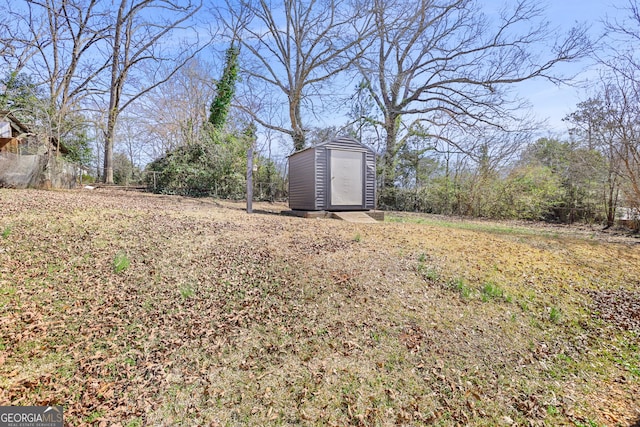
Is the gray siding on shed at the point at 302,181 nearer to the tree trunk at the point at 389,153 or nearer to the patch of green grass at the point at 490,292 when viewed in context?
the patch of green grass at the point at 490,292

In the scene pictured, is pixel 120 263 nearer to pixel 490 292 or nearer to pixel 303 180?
pixel 490 292

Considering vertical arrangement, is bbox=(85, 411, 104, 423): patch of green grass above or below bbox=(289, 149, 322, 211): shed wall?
below

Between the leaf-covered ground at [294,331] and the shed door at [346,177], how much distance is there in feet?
13.4

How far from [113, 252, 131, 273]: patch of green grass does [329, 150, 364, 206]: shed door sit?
19.6 feet

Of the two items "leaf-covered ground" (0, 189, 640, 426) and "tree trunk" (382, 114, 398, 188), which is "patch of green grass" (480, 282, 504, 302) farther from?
"tree trunk" (382, 114, 398, 188)

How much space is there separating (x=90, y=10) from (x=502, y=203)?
17.1 metres

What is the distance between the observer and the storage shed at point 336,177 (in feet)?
28.7

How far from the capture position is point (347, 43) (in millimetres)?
12836

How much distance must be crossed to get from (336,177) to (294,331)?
21.3 feet

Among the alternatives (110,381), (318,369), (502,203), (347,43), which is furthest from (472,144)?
(110,381)

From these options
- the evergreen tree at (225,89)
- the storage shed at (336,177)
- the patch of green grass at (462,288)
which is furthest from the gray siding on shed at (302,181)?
the evergreen tree at (225,89)

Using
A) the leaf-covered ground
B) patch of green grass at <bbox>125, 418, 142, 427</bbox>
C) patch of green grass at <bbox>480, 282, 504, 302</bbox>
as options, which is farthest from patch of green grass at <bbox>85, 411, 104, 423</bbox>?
patch of green grass at <bbox>480, 282, 504, 302</bbox>

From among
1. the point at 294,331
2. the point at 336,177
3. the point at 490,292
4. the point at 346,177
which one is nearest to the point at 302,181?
the point at 336,177

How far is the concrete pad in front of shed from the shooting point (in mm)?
8336
